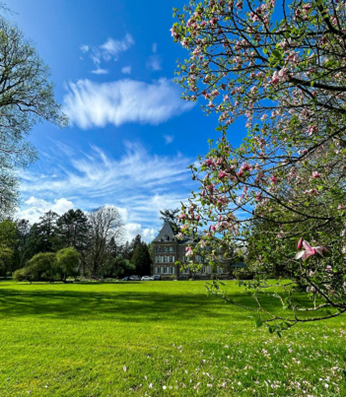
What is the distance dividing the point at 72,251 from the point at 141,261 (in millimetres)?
28315

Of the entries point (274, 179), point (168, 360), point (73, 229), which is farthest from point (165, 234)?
point (274, 179)

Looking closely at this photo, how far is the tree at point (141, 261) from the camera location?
58438mm

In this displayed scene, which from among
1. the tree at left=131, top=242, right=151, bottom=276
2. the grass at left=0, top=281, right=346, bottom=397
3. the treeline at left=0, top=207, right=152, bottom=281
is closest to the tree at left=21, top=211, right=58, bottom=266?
the treeline at left=0, top=207, right=152, bottom=281

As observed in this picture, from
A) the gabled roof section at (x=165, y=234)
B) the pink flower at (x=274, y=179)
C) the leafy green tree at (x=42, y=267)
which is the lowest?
the leafy green tree at (x=42, y=267)

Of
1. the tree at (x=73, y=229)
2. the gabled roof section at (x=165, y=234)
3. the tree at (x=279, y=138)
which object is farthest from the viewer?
the tree at (x=73, y=229)

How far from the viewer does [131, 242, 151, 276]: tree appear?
5844 cm

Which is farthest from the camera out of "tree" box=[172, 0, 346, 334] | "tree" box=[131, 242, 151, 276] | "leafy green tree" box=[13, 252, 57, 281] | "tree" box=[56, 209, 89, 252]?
"tree" box=[131, 242, 151, 276]

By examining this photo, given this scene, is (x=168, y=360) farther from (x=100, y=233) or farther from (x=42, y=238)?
(x=42, y=238)

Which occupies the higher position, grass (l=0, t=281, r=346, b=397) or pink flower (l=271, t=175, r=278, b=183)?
pink flower (l=271, t=175, r=278, b=183)

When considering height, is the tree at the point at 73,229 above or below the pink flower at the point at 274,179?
above

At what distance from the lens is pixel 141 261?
58906 mm

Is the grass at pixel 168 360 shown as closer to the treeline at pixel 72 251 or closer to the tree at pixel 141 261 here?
the treeline at pixel 72 251

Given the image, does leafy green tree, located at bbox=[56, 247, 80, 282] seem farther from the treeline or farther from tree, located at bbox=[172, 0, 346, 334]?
tree, located at bbox=[172, 0, 346, 334]

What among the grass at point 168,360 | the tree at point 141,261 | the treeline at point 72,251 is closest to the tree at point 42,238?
the treeline at point 72,251
